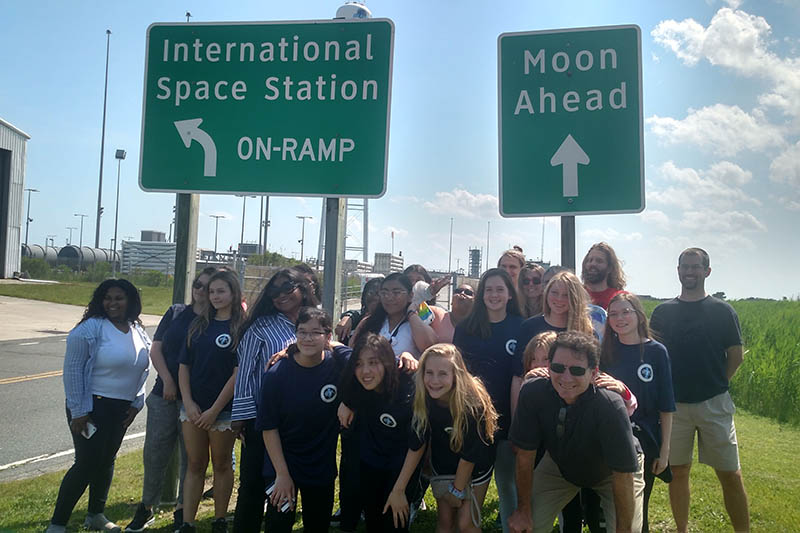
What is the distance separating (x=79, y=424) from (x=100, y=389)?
269 mm

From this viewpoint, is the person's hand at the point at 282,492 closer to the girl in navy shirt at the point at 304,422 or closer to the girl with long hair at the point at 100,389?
the girl in navy shirt at the point at 304,422

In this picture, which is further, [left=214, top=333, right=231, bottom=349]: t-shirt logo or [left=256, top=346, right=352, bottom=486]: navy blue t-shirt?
[left=214, top=333, right=231, bottom=349]: t-shirt logo

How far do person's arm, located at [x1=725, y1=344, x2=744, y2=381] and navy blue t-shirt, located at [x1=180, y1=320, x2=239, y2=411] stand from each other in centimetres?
355

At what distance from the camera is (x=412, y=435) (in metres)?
3.62

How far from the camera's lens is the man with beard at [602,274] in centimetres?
427

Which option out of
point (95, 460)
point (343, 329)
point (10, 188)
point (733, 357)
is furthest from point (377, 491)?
point (10, 188)

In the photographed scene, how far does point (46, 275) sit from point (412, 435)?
45.8 m

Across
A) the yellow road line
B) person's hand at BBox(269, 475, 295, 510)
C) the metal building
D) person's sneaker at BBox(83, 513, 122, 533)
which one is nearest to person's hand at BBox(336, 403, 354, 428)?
person's hand at BBox(269, 475, 295, 510)

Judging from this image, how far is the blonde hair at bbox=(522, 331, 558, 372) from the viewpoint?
11.8 ft

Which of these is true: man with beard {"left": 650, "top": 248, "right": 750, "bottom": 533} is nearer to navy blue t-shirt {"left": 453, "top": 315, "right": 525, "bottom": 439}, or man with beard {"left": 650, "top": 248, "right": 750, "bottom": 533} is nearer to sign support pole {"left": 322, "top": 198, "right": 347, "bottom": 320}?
navy blue t-shirt {"left": 453, "top": 315, "right": 525, "bottom": 439}

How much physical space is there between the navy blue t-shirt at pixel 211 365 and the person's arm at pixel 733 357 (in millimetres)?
3549

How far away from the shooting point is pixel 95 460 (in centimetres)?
430

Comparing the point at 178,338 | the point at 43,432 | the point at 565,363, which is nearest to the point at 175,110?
the point at 178,338

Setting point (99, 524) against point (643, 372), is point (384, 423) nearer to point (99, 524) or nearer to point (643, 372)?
point (643, 372)
